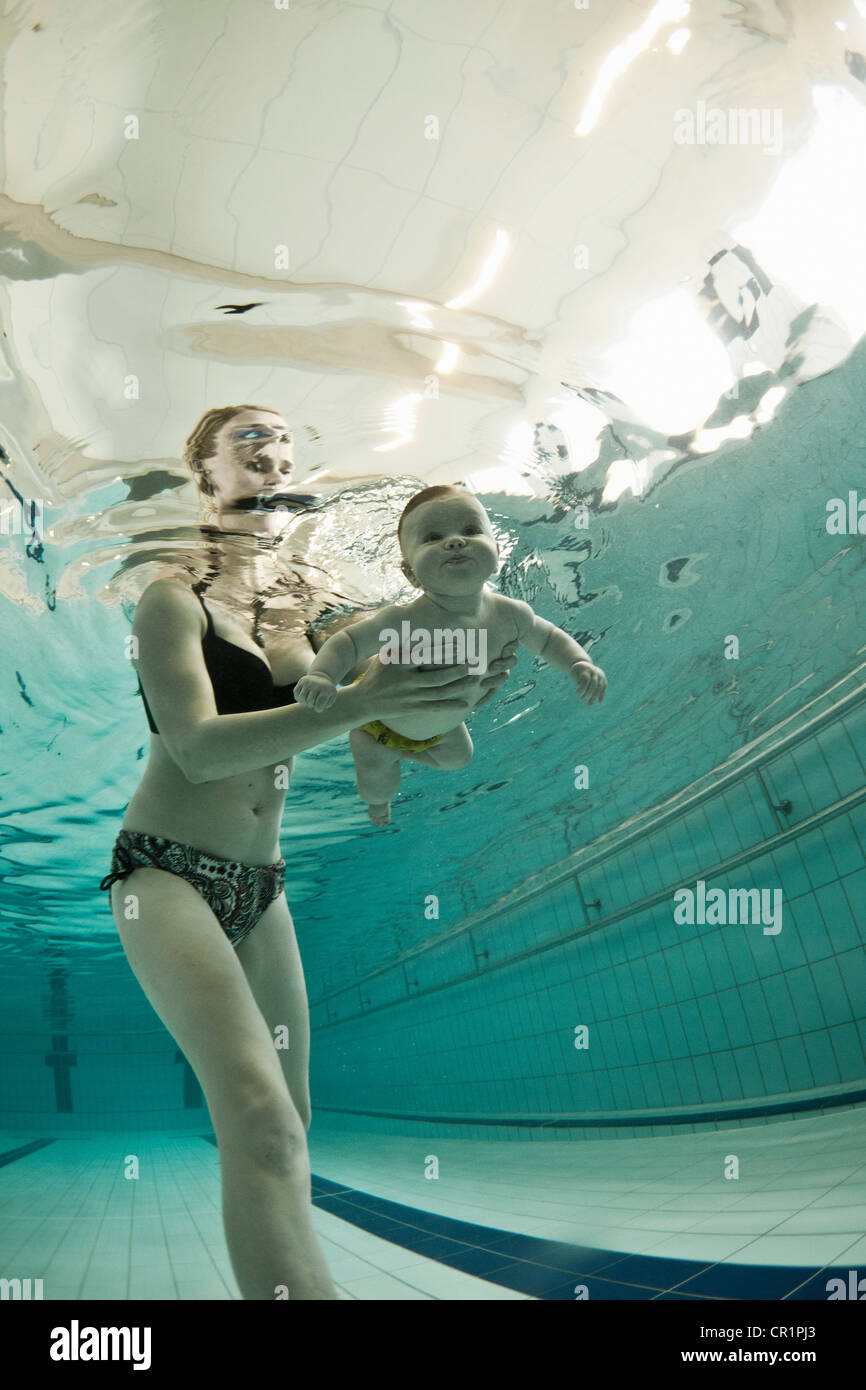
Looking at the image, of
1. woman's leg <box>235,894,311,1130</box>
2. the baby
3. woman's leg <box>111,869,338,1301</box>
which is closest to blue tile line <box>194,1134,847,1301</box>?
woman's leg <box>235,894,311,1130</box>

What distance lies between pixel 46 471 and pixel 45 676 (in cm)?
369

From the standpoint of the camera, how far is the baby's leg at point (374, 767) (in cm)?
328

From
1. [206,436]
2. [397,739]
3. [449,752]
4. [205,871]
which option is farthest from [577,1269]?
[206,436]

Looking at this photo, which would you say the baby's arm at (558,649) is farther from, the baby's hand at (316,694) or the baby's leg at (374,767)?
the baby's hand at (316,694)

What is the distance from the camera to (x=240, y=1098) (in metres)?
1.80

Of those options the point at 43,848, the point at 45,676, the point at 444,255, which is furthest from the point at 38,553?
the point at 43,848

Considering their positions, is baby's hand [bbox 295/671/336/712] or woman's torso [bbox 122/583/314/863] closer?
baby's hand [bbox 295/671/336/712]

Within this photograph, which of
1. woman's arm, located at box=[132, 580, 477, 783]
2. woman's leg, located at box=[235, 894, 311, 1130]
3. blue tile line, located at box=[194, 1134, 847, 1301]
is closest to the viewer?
woman's arm, located at box=[132, 580, 477, 783]

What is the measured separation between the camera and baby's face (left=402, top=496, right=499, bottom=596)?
2.68 meters

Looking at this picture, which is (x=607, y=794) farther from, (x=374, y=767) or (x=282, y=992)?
(x=282, y=992)

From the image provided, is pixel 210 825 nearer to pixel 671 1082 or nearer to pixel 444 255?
pixel 444 255

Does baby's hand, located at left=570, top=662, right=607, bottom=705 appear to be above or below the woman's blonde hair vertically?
below

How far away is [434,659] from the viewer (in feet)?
8.88

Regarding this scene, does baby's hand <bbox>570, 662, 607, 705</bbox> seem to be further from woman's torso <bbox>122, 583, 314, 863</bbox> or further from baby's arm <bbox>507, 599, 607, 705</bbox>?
woman's torso <bbox>122, 583, 314, 863</bbox>
